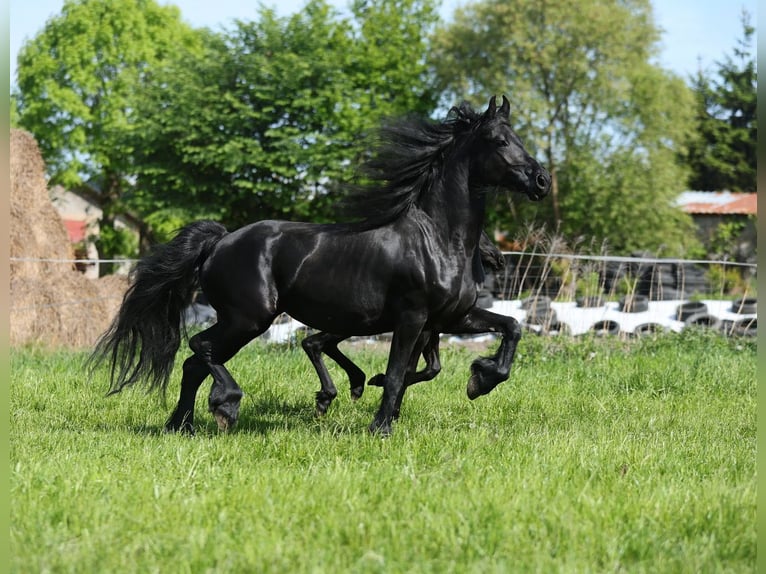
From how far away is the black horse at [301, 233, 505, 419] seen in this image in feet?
23.7

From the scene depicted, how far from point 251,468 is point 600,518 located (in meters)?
2.05

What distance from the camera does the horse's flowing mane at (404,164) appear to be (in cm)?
691

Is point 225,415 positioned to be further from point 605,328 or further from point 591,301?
point 591,301

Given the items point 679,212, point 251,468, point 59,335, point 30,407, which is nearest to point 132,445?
point 251,468

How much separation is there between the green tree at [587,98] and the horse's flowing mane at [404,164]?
32.7 metres

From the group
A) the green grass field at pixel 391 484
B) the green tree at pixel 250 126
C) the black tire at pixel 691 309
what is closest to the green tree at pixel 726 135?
the green tree at pixel 250 126

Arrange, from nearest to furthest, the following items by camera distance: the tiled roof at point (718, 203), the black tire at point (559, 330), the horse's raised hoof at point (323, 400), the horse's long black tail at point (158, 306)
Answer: the horse's long black tail at point (158, 306) → the horse's raised hoof at point (323, 400) → the black tire at point (559, 330) → the tiled roof at point (718, 203)

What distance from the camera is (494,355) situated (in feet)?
22.8

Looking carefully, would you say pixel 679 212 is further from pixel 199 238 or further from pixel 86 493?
pixel 86 493

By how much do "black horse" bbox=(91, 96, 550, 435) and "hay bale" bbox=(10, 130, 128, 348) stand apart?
306 inches

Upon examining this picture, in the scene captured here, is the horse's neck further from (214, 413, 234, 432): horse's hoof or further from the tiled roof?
the tiled roof

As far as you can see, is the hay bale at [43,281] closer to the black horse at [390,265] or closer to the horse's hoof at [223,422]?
the black horse at [390,265]

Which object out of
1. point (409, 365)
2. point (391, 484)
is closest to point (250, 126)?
point (409, 365)

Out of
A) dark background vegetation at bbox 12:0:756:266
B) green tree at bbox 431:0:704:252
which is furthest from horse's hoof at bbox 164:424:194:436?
green tree at bbox 431:0:704:252
